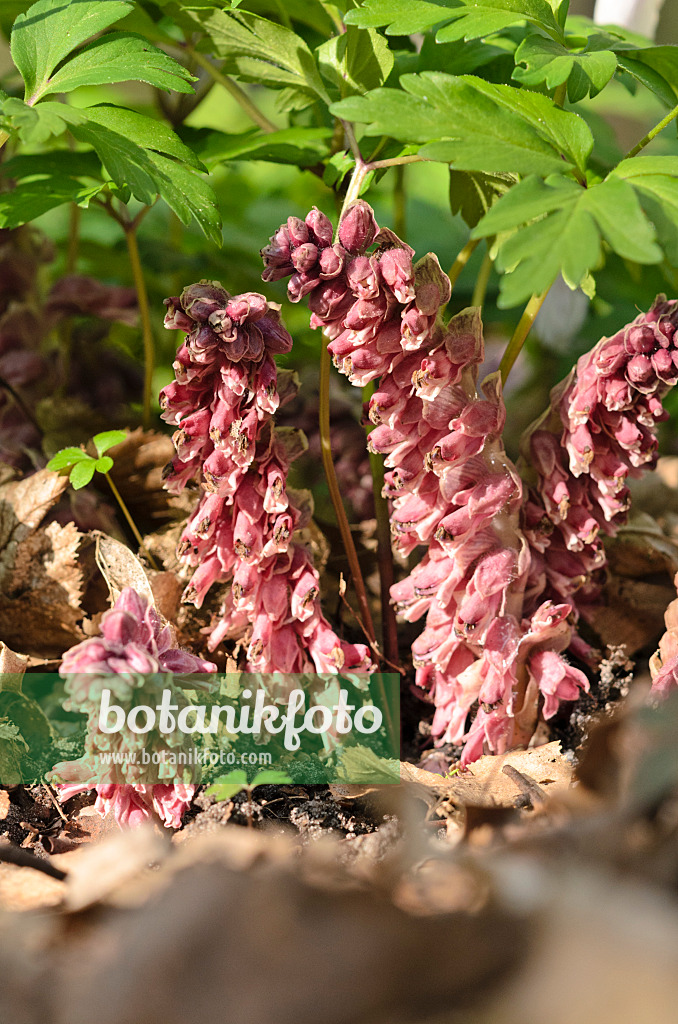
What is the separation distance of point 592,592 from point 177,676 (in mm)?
510

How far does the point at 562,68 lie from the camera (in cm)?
71

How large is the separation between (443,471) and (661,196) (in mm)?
293

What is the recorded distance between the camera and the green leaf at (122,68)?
781 millimetres

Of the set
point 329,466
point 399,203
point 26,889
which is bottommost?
point 26,889

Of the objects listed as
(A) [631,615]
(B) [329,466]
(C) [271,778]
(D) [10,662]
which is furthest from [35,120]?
(A) [631,615]

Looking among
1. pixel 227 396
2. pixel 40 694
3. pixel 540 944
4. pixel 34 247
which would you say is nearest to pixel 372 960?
pixel 540 944

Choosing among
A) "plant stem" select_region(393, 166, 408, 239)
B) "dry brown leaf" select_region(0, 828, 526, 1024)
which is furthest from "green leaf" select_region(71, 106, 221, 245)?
"dry brown leaf" select_region(0, 828, 526, 1024)

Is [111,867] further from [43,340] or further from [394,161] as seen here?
[43,340]

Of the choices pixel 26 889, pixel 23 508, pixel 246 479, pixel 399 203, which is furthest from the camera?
pixel 399 203

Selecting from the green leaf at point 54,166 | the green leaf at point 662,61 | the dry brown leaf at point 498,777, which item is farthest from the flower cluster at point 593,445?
the green leaf at point 54,166

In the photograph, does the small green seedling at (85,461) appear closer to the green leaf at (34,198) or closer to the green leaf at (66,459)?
the green leaf at (66,459)

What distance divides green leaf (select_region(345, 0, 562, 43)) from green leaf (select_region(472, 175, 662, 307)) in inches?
7.6

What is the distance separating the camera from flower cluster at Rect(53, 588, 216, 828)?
600 mm

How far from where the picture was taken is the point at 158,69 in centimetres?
80
